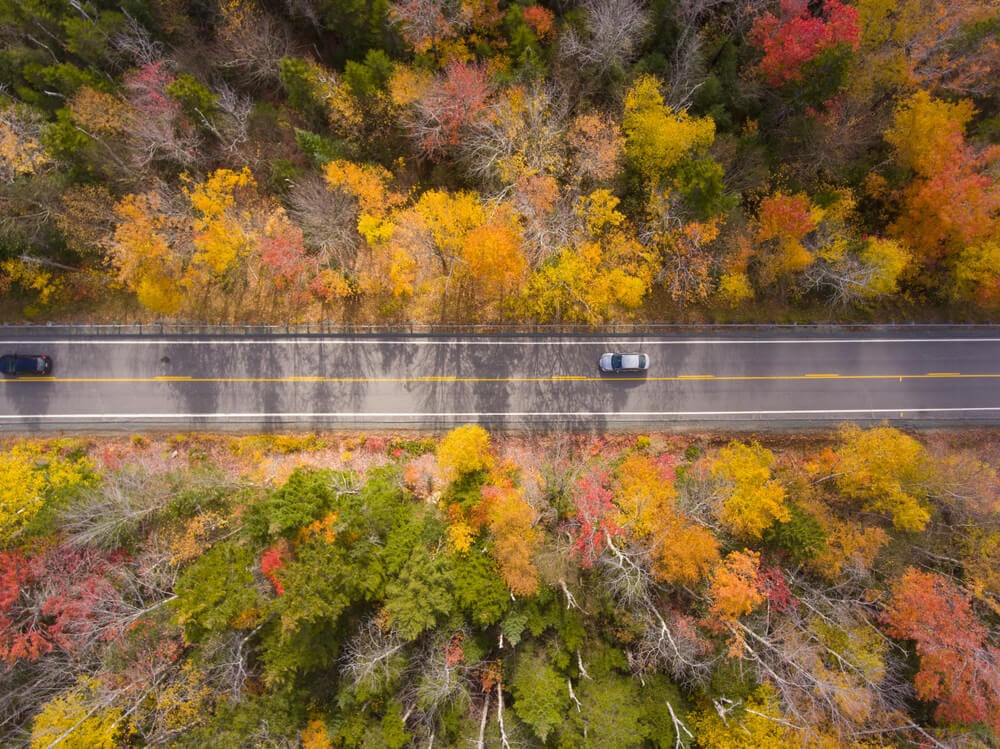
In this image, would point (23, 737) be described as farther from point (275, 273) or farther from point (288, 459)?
point (275, 273)

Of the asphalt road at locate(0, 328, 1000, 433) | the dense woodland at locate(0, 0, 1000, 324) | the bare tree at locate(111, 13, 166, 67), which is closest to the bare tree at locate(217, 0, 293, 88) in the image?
the dense woodland at locate(0, 0, 1000, 324)

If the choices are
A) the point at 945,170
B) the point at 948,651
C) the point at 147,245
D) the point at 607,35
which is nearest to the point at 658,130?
the point at 607,35

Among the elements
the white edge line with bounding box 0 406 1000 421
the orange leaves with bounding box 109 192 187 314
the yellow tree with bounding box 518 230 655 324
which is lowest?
the white edge line with bounding box 0 406 1000 421

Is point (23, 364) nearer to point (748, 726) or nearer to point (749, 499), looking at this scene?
point (749, 499)

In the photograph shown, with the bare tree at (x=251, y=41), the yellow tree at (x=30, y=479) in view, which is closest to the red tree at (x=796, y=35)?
the bare tree at (x=251, y=41)

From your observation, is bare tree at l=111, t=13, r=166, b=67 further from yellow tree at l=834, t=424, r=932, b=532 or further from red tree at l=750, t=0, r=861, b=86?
yellow tree at l=834, t=424, r=932, b=532

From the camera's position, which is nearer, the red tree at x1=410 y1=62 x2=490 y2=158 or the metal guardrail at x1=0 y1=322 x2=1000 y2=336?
the red tree at x1=410 y1=62 x2=490 y2=158
